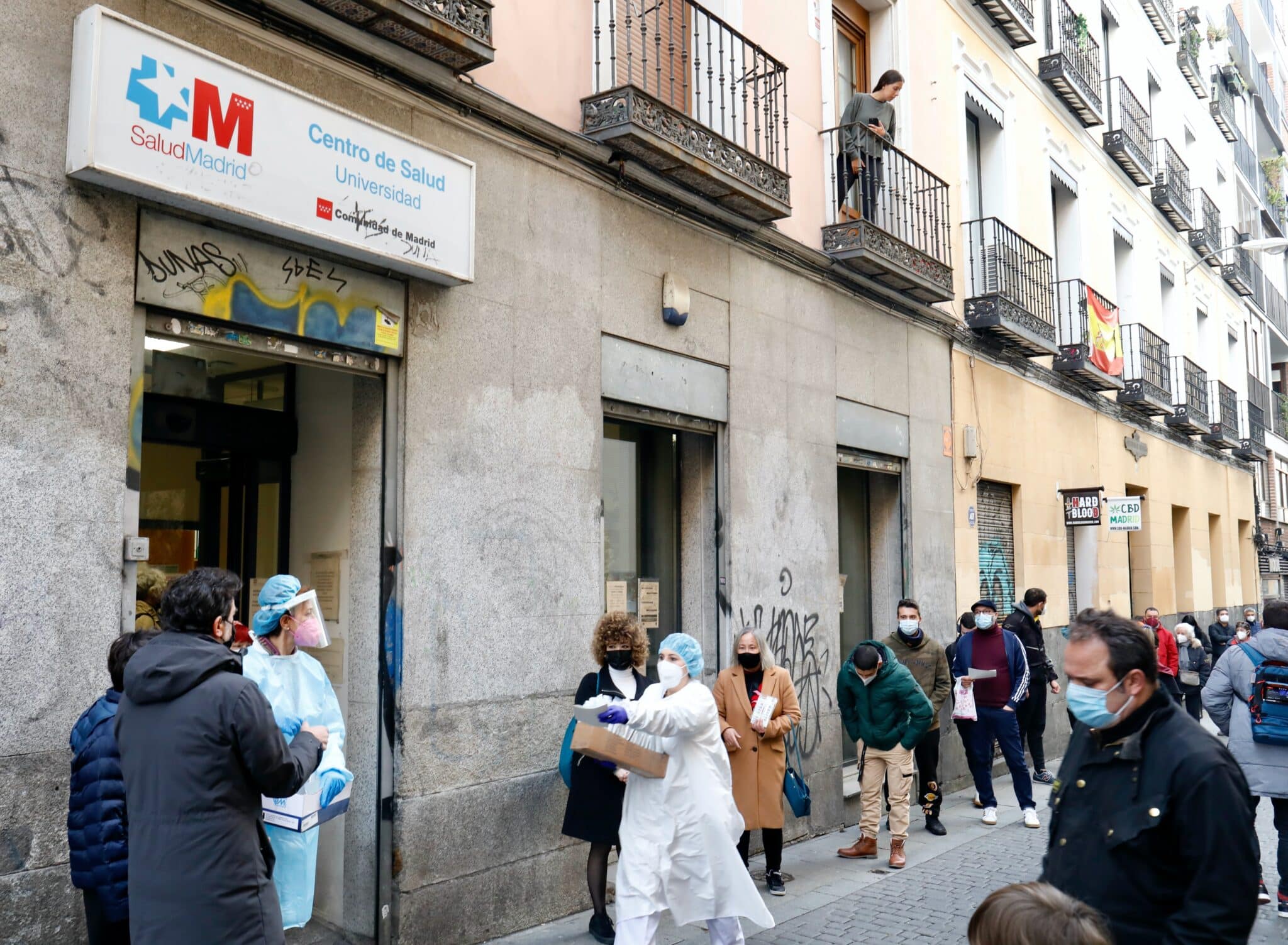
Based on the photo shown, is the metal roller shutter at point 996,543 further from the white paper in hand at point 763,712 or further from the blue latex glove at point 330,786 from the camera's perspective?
the blue latex glove at point 330,786

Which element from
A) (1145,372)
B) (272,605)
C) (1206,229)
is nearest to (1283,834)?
(272,605)

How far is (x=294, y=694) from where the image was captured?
169 inches

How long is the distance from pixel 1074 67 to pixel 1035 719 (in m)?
8.73

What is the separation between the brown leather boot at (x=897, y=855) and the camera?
775 centimetres

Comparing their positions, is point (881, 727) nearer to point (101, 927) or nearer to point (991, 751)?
point (991, 751)

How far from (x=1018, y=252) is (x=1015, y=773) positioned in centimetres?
636

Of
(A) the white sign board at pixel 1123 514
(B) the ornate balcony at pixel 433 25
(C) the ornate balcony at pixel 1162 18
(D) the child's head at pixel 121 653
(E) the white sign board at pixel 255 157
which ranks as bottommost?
(D) the child's head at pixel 121 653

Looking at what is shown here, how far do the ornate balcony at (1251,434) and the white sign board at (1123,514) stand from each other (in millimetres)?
11102

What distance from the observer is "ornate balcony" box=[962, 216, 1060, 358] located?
1197 cm

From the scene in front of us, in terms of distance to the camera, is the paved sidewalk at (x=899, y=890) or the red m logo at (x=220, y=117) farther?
the paved sidewalk at (x=899, y=890)

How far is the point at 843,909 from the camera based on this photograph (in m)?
6.73

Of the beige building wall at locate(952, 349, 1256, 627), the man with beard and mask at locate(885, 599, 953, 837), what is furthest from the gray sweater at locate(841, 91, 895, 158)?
the man with beard and mask at locate(885, 599, 953, 837)

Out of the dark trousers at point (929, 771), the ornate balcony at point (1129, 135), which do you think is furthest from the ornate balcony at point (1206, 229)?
the dark trousers at point (929, 771)

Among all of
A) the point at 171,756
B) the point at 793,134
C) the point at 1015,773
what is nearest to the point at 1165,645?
the point at 1015,773
